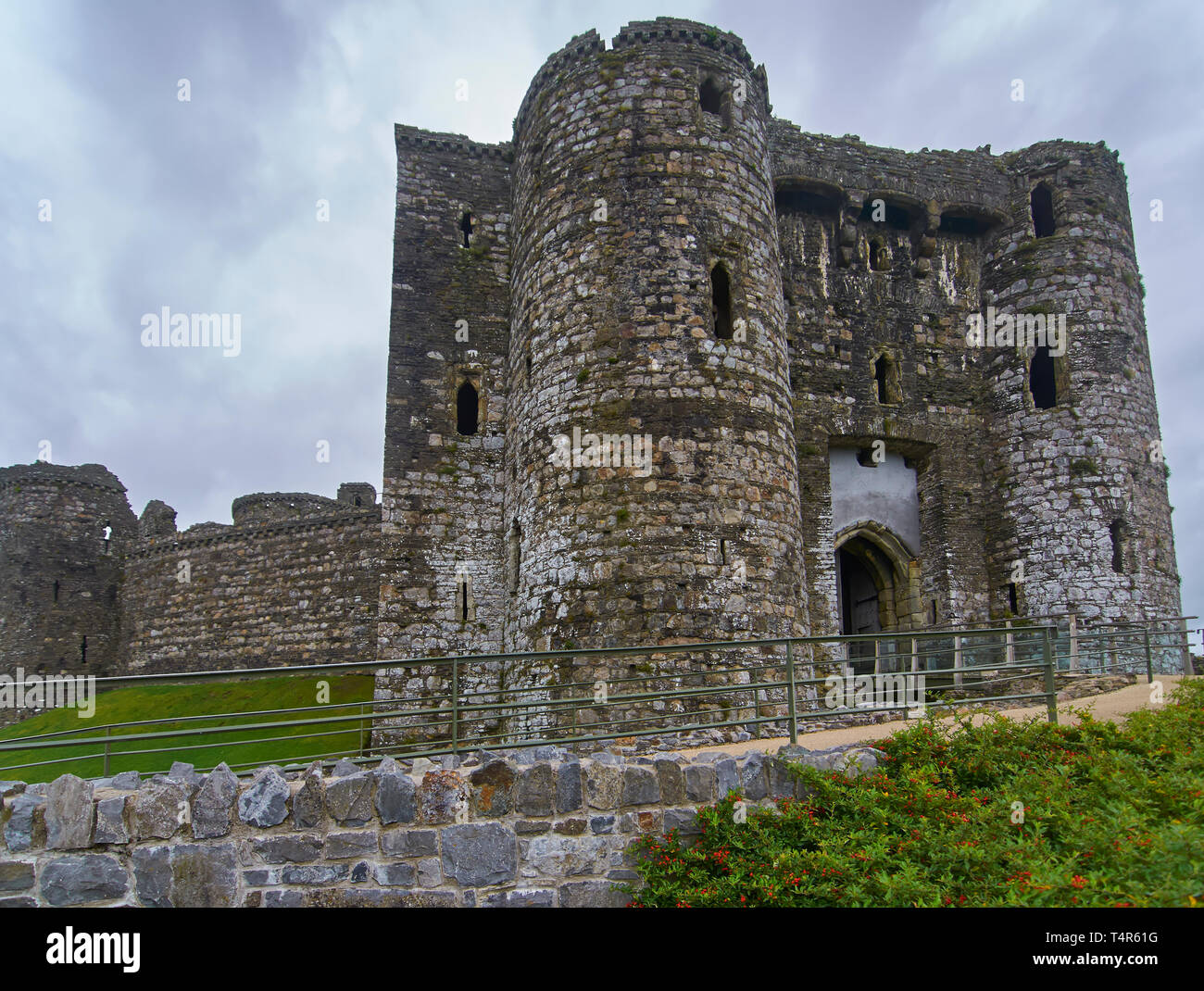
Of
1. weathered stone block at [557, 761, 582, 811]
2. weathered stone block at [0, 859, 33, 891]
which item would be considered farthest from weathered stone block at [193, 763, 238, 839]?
weathered stone block at [557, 761, 582, 811]

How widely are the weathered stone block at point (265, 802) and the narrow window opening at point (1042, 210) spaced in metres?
17.4

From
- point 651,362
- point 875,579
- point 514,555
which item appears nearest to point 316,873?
point 514,555

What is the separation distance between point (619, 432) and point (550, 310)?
2.65 m

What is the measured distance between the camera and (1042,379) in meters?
17.0

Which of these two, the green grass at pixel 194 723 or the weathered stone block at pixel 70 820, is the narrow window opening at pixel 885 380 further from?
the weathered stone block at pixel 70 820

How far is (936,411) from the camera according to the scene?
17.0m

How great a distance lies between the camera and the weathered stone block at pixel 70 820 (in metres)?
6.42

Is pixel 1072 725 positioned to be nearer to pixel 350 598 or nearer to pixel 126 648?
pixel 350 598

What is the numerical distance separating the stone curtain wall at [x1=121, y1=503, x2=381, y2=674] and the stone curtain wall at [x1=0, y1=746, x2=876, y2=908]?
16.0 m

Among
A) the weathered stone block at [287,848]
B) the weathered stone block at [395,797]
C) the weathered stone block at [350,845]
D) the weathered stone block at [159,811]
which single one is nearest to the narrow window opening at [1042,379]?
the weathered stone block at [395,797]

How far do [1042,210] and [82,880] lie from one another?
761 inches

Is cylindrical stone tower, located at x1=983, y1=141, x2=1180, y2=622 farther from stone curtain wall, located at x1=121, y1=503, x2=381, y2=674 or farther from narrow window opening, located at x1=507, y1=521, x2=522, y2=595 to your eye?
stone curtain wall, located at x1=121, y1=503, x2=381, y2=674

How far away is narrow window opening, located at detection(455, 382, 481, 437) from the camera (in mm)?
16109

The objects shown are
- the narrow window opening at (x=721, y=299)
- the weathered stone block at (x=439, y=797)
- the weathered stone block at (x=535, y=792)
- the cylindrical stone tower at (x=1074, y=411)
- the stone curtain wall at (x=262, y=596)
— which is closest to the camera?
the weathered stone block at (x=439, y=797)
